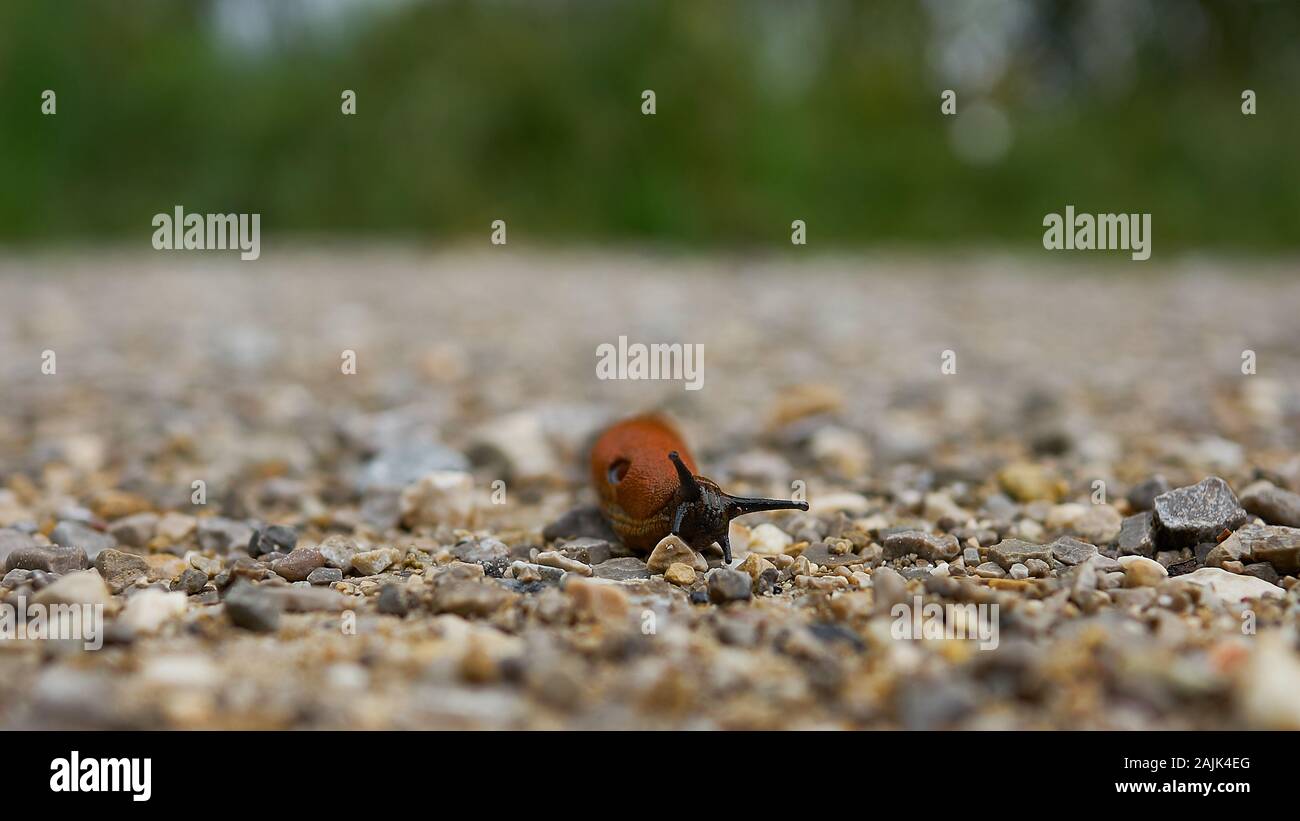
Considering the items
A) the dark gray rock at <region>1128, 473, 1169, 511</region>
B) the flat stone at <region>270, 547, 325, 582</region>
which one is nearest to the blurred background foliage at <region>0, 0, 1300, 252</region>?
the dark gray rock at <region>1128, 473, 1169, 511</region>

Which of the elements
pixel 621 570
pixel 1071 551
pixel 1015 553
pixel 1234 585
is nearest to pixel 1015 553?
pixel 1015 553

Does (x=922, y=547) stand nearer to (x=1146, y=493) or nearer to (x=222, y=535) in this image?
(x=1146, y=493)

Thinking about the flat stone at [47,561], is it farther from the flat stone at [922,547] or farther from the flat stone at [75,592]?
the flat stone at [922,547]

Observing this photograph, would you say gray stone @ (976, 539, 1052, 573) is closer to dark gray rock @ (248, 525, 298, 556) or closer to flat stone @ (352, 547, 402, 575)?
flat stone @ (352, 547, 402, 575)

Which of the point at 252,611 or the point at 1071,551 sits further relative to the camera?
the point at 1071,551
